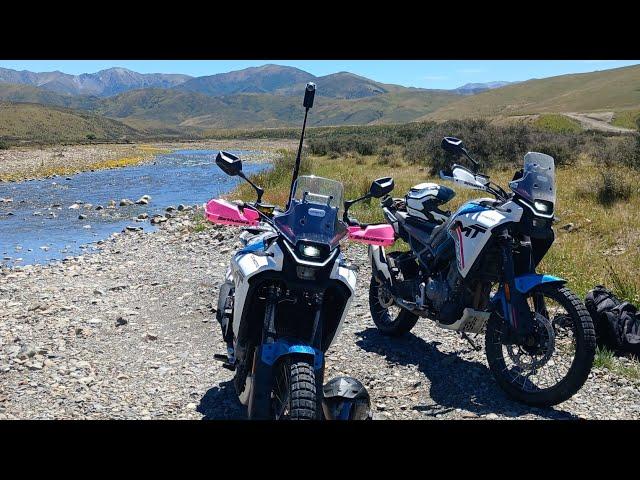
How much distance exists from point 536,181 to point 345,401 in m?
2.50

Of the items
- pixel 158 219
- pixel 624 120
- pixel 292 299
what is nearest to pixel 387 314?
pixel 292 299

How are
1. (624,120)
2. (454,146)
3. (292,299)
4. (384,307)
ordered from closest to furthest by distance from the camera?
(292,299)
(454,146)
(384,307)
(624,120)

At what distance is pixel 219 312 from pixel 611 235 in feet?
25.5

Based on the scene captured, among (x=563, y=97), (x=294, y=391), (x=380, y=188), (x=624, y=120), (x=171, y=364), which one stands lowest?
(x=171, y=364)

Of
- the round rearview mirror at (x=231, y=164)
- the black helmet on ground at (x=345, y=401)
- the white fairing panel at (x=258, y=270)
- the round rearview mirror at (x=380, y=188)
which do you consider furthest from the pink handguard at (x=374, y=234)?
the black helmet on ground at (x=345, y=401)

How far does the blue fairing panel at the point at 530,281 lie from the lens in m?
4.79

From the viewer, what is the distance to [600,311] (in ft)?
19.2

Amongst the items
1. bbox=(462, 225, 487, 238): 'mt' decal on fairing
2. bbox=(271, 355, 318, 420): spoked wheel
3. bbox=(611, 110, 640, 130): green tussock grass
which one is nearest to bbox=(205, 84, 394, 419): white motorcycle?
bbox=(271, 355, 318, 420): spoked wheel

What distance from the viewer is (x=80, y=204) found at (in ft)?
63.6

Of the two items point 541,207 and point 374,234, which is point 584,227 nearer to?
point 541,207

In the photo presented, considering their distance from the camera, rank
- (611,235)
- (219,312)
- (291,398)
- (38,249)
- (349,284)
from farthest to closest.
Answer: (38,249), (611,235), (219,312), (349,284), (291,398)

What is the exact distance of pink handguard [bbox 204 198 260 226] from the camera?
4.26 m
